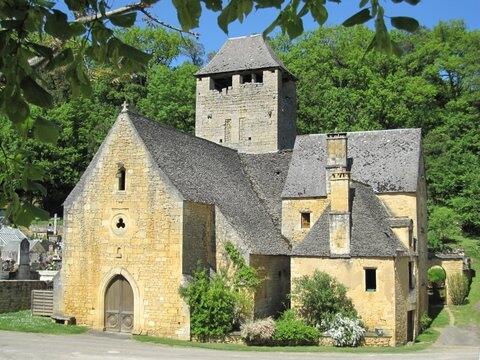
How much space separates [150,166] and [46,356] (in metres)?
9.15

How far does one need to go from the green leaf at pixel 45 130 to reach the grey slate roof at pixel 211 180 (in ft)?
68.9

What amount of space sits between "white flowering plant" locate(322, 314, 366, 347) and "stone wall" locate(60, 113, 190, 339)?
544 cm

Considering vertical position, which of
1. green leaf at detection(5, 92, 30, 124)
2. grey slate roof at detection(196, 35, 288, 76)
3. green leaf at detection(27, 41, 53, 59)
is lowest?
green leaf at detection(5, 92, 30, 124)

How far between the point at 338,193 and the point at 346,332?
6403 millimetres

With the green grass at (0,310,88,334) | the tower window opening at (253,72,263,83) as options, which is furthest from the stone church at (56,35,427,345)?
the tower window opening at (253,72,263,83)

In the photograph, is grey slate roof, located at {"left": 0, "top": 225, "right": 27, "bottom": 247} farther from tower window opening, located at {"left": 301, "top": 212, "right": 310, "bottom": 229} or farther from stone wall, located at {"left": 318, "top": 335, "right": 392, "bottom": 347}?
stone wall, located at {"left": 318, "top": 335, "right": 392, "bottom": 347}

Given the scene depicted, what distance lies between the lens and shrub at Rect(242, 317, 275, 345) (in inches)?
898

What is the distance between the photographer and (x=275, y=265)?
92.1 ft

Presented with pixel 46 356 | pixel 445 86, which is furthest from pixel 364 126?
pixel 46 356

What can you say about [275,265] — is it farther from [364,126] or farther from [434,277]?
[364,126]

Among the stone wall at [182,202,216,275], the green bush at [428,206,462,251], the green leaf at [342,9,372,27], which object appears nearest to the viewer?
the green leaf at [342,9,372,27]

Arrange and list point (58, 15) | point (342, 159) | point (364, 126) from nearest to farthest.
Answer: point (58, 15) → point (342, 159) → point (364, 126)

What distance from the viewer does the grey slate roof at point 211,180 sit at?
26266mm

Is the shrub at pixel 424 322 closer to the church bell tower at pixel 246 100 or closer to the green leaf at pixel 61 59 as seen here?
the church bell tower at pixel 246 100
